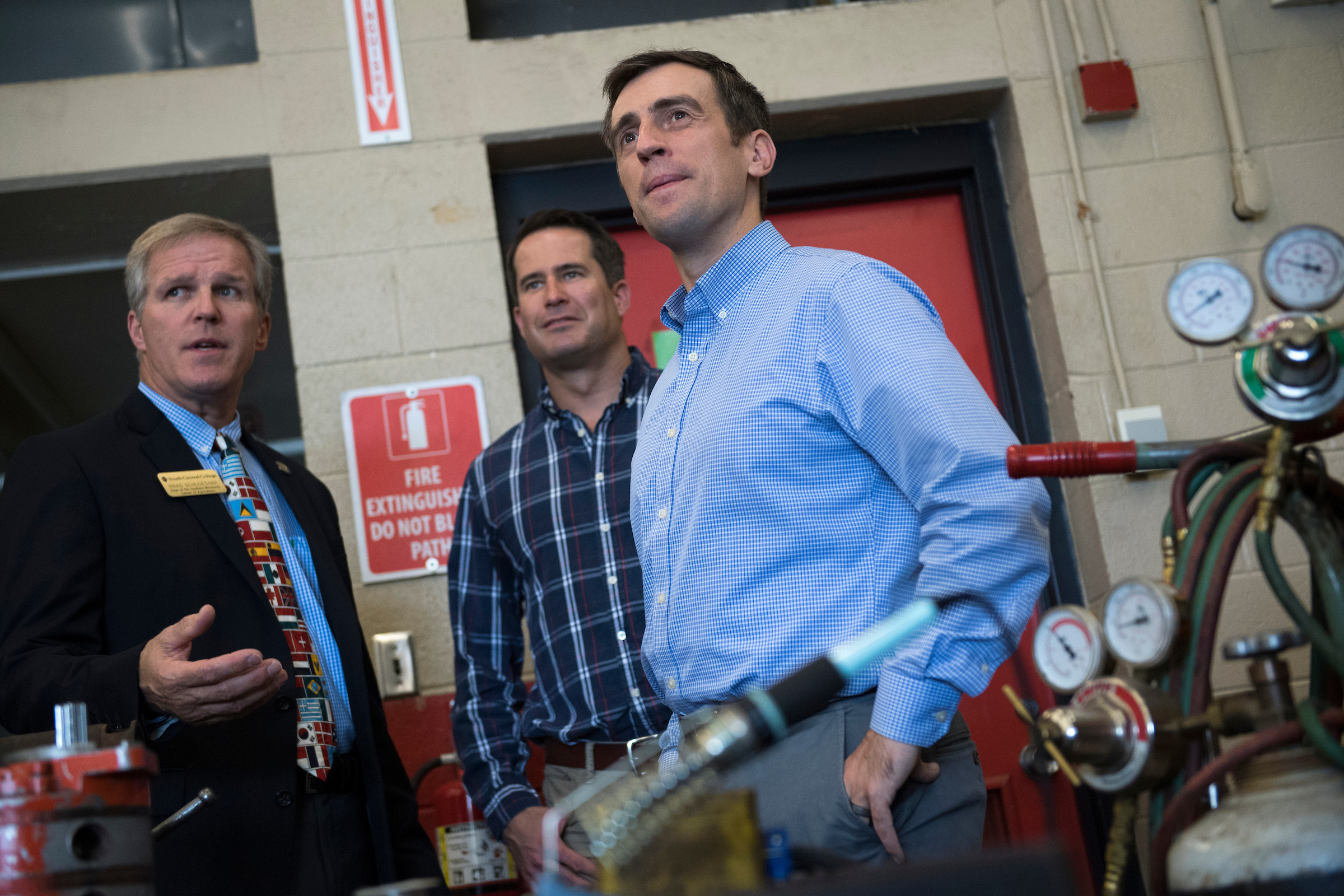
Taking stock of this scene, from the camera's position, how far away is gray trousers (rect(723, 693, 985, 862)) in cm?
115

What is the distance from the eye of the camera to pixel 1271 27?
2.72m

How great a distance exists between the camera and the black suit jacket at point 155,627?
152 cm

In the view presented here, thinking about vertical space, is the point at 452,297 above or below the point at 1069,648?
above

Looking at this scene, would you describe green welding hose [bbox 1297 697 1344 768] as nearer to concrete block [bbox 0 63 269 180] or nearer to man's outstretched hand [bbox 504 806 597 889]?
man's outstretched hand [bbox 504 806 597 889]

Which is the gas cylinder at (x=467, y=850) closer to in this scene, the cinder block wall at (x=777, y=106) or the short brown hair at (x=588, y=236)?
the cinder block wall at (x=777, y=106)

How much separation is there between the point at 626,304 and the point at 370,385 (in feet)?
1.95

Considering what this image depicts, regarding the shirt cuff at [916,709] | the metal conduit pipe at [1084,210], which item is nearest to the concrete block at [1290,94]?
the metal conduit pipe at [1084,210]

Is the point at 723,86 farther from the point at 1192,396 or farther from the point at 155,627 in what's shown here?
the point at 1192,396

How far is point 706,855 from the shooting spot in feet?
2.08

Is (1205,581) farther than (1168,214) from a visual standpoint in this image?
No

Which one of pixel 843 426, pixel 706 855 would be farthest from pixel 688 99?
pixel 706 855

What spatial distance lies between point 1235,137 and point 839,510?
6.37 feet

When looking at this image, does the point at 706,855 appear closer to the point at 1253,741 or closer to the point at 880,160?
the point at 1253,741

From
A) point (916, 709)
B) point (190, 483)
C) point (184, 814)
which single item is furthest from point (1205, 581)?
point (190, 483)
